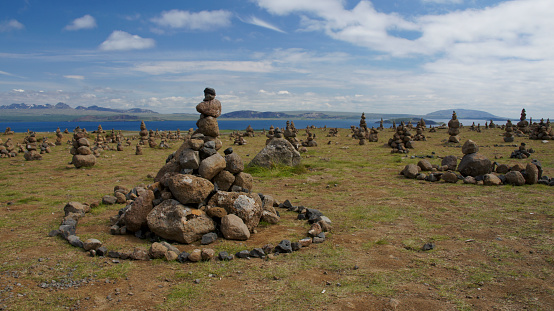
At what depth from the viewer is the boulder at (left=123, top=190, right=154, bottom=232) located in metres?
9.30

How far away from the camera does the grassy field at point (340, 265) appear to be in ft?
18.9

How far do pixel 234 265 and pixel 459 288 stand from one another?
457 cm

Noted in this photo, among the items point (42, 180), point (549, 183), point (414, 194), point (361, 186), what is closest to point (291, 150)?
point (361, 186)

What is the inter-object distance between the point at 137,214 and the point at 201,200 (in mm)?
1833

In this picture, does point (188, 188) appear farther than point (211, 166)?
No

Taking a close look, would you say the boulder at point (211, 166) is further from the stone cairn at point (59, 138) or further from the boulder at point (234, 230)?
the stone cairn at point (59, 138)

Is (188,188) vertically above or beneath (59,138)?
above

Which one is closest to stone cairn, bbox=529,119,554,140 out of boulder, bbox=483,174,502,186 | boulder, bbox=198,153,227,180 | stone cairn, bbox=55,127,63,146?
boulder, bbox=483,174,502,186

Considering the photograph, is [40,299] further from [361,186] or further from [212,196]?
[361,186]

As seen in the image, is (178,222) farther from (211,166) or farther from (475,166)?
(475,166)

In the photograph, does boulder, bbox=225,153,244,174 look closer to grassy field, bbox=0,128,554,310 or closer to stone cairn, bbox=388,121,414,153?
grassy field, bbox=0,128,554,310

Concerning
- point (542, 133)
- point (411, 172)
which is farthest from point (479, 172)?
point (542, 133)

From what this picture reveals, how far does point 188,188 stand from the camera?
30.3 feet

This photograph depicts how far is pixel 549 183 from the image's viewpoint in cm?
1458
